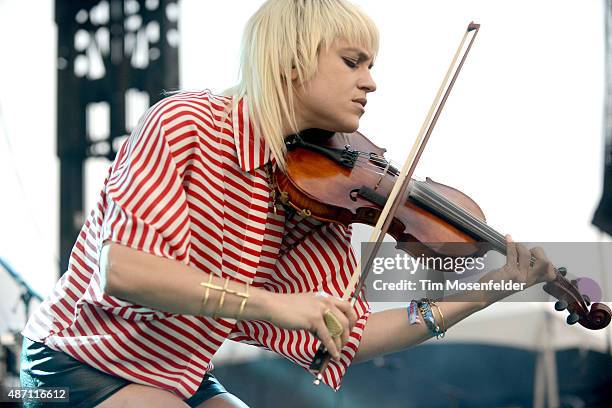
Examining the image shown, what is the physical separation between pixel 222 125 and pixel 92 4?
3404 millimetres

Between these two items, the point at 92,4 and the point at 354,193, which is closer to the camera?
the point at 354,193

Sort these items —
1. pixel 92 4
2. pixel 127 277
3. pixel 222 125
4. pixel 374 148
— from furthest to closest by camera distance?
pixel 92 4 < pixel 374 148 < pixel 222 125 < pixel 127 277

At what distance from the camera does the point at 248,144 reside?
4.84 feet

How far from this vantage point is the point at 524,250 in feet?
5.56

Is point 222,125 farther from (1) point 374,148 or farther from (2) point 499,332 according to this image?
(2) point 499,332

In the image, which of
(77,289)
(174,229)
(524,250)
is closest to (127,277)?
(174,229)

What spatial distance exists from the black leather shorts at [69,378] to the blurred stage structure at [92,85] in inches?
119

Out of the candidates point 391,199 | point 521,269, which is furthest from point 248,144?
point 521,269

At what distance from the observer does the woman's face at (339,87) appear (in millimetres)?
1516

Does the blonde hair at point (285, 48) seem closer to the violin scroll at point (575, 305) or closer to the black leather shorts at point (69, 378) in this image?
the black leather shorts at point (69, 378)

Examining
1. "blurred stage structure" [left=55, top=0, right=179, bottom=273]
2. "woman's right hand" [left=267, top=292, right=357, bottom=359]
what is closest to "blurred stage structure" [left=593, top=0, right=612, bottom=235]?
"blurred stage structure" [left=55, top=0, right=179, bottom=273]

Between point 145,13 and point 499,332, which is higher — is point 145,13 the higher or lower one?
the higher one

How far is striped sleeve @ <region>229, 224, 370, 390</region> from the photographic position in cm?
161

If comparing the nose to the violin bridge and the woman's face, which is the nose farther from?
the violin bridge
